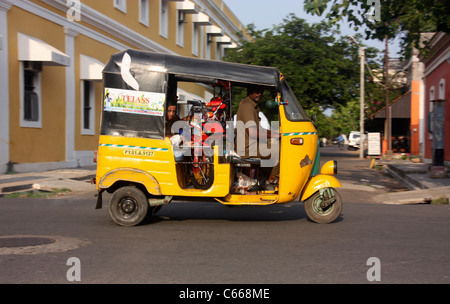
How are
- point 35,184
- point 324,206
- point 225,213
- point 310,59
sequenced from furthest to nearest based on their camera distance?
point 310,59, point 35,184, point 225,213, point 324,206

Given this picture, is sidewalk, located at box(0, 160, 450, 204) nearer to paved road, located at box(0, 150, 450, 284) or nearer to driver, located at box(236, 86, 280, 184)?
paved road, located at box(0, 150, 450, 284)

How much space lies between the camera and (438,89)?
77.5 ft

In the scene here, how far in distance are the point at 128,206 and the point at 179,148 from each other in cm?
109

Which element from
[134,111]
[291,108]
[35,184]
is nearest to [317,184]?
[291,108]

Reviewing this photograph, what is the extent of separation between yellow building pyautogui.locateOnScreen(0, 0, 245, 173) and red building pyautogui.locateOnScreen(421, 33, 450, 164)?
10.7m

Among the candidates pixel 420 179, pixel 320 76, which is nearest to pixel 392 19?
pixel 420 179

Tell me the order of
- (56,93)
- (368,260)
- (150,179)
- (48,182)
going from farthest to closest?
(56,93), (48,182), (150,179), (368,260)

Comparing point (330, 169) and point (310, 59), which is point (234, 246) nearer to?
point (330, 169)

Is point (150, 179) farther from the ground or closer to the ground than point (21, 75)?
closer to the ground

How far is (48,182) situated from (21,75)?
4748 millimetres

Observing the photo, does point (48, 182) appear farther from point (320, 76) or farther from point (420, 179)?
point (320, 76)

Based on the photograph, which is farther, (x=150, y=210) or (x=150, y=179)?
(x=150, y=210)
